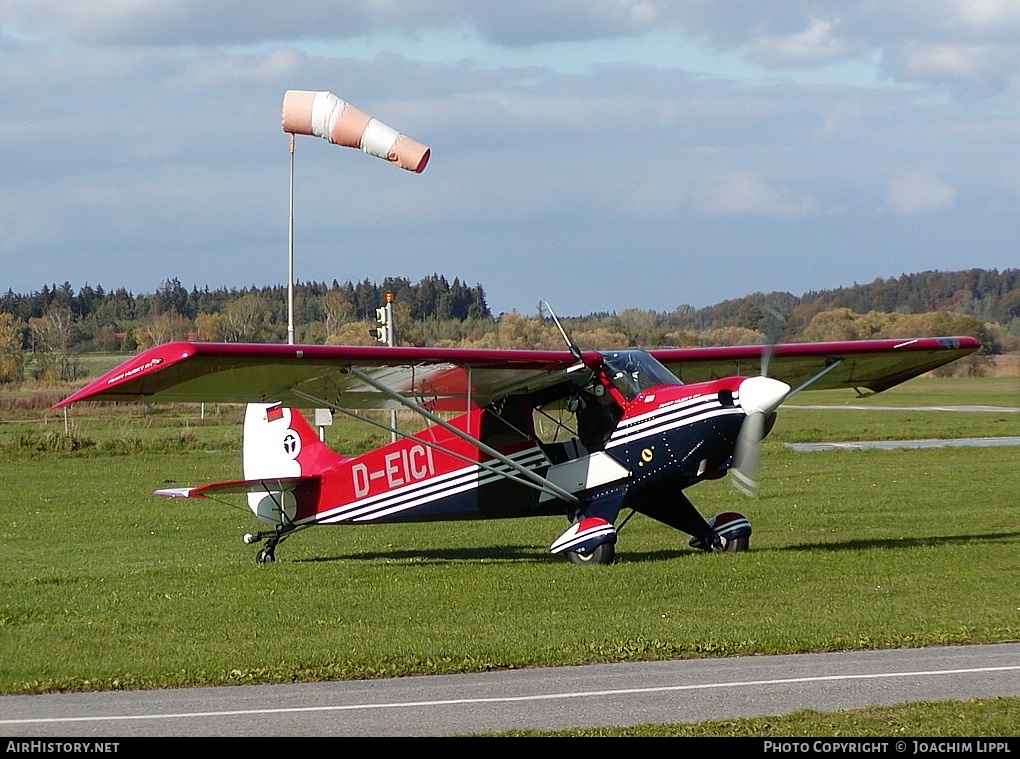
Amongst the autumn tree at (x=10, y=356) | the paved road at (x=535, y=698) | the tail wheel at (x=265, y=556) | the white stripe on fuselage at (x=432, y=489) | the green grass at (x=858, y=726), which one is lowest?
the tail wheel at (x=265, y=556)

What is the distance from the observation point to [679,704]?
7.68 m

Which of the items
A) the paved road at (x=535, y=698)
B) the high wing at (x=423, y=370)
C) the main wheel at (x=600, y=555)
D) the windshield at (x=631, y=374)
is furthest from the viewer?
the windshield at (x=631, y=374)

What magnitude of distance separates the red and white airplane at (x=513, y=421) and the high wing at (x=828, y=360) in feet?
0.09

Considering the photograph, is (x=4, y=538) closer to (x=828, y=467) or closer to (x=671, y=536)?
(x=671, y=536)

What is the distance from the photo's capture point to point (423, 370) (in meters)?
14.1

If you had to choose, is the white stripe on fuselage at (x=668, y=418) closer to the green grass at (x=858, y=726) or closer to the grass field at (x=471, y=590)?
the grass field at (x=471, y=590)

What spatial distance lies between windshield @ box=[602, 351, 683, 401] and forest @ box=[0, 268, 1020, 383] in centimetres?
137

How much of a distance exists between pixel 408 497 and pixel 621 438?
3023 mm

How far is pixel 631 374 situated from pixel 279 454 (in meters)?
5.22

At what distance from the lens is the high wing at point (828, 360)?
16.1 metres

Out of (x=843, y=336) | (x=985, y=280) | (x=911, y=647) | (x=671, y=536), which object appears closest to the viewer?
(x=911, y=647)

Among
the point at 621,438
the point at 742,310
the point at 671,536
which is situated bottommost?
the point at 671,536

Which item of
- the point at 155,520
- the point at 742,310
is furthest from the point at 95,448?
the point at 742,310

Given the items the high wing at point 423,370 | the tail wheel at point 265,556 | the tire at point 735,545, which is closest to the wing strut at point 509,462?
the high wing at point 423,370
